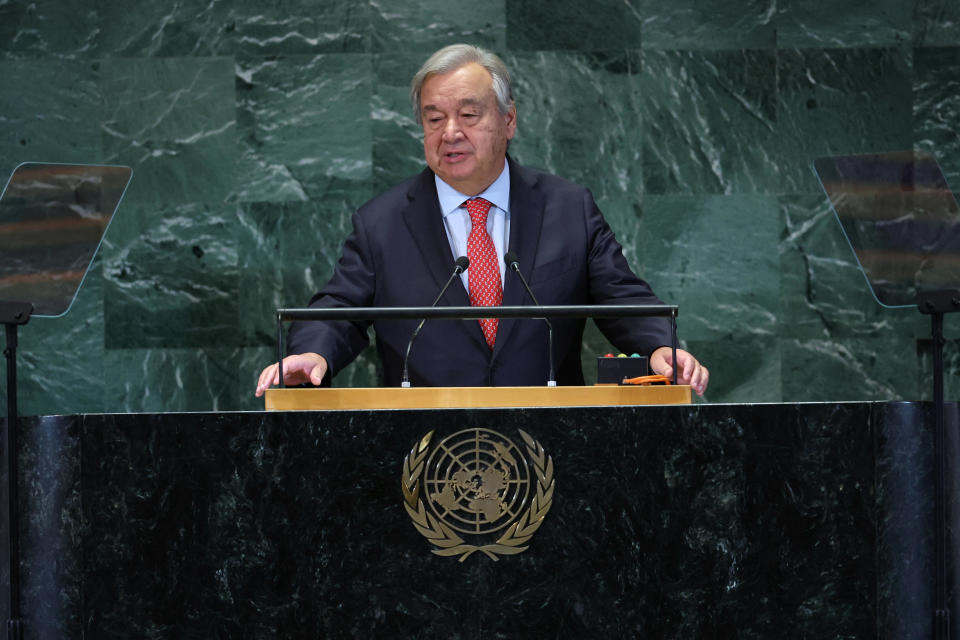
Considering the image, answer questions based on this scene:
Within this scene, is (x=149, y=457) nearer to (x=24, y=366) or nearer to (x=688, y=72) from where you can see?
(x=24, y=366)

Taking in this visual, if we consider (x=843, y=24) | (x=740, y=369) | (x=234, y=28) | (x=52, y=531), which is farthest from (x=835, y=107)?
(x=52, y=531)

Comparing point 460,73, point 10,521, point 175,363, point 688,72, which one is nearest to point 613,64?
point 688,72

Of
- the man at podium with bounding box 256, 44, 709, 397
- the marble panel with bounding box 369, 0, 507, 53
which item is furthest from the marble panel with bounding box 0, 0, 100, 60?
the man at podium with bounding box 256, 44, 709, 397

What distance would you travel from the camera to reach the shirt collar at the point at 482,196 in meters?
3.43

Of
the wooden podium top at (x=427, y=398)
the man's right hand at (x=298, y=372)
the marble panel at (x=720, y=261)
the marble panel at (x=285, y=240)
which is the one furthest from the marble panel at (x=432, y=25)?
the wooden podium top at (x=427, y=398)

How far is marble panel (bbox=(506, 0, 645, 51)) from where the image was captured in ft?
15.9

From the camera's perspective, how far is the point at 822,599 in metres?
2.06

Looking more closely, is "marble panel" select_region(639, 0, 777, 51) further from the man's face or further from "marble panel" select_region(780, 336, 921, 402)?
the man's face

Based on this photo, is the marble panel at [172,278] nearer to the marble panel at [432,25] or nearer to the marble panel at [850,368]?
the marble panel at [432,25]

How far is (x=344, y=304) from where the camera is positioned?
3.29 metres

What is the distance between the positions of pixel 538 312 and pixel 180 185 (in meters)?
3.01

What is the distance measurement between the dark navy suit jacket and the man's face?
14 cm

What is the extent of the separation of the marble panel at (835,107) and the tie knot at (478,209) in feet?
6.28

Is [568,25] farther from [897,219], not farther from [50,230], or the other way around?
[50,230]
